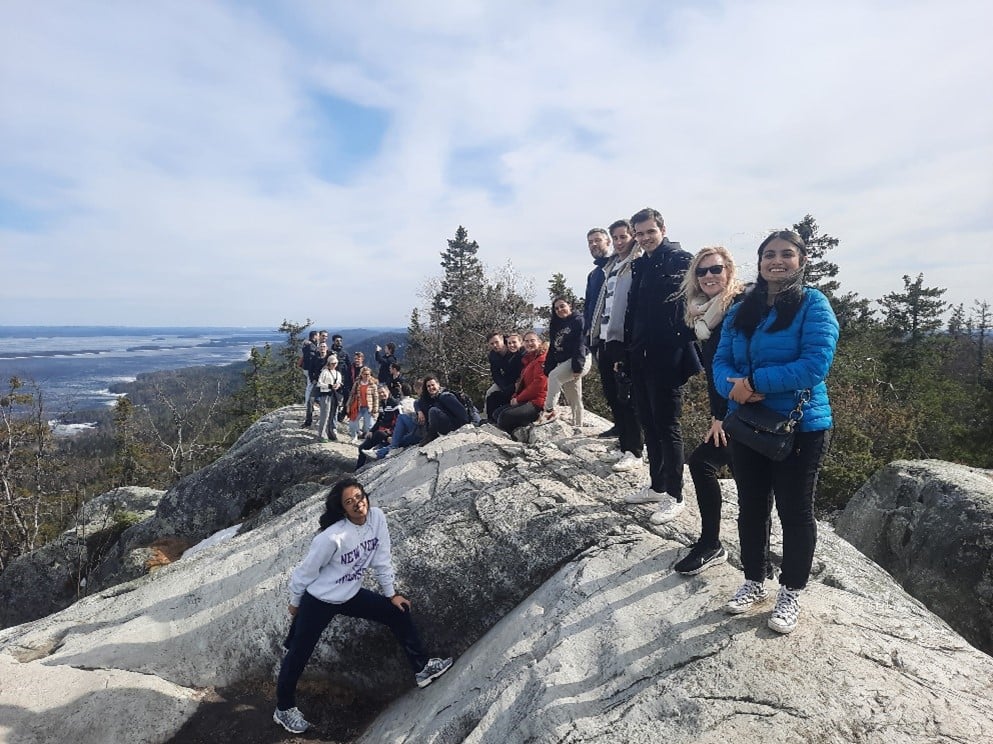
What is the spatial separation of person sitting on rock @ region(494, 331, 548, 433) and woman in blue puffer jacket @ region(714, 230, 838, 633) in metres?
4.15

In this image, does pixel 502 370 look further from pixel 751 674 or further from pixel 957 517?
pixel 957 517

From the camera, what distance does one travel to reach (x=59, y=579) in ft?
50.9

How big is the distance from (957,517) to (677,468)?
15.3 ft

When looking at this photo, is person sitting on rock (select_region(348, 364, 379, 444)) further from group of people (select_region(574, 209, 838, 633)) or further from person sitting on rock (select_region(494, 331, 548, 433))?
group of people (select_region(574, 209, 838, 633))

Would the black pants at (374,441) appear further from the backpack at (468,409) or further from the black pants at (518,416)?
the black pants at (518,416)

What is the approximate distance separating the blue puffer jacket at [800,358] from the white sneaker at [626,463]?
2.92m

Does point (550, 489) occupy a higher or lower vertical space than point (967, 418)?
higher

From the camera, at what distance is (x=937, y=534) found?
6.93m

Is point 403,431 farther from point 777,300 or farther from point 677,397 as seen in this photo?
point 777,300

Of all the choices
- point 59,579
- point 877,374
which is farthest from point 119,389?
point 877,374

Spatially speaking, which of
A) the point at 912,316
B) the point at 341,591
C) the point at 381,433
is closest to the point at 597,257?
the point at 341,591

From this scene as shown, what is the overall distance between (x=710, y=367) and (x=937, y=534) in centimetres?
544

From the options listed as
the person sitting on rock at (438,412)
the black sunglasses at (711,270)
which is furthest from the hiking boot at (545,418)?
the black sunglasses at (711,270)

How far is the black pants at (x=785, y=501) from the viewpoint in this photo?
332 cm
